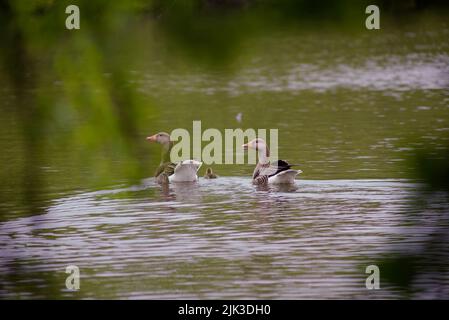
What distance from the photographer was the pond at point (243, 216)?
2.06 meters

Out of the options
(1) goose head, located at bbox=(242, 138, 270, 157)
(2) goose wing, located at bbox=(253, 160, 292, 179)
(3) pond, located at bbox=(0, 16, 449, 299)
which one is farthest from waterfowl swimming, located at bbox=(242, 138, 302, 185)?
(1) goose head, located at bbox=(242, 138, 270, 157)

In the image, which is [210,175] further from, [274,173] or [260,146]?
[260,146]

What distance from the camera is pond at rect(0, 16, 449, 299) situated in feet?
6.76

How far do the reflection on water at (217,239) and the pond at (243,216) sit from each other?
2cm

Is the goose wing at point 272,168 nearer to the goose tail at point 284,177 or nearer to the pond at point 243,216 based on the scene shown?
the goose tail at point 284,177

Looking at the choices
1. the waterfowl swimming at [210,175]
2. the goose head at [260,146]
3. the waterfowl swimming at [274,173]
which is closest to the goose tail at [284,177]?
the waterfowl swimming at [274,173]

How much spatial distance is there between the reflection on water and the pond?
0.07 ft

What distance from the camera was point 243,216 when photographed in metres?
10.8

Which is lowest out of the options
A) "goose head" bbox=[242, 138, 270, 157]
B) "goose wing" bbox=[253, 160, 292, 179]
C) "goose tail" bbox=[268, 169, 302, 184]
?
"goose tail" bbox=[268, 169, 302, 184]

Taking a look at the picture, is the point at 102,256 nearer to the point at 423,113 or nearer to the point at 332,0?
the point at 332,0

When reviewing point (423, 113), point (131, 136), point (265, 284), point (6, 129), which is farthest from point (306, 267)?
point (423, 113)

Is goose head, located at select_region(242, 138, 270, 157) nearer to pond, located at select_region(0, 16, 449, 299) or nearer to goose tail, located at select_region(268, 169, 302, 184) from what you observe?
pond, located at select_region(0, 16, 449, 299)

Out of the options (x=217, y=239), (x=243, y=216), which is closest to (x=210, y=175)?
(x=243, y=216)

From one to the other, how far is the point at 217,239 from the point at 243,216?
50.9 inches
